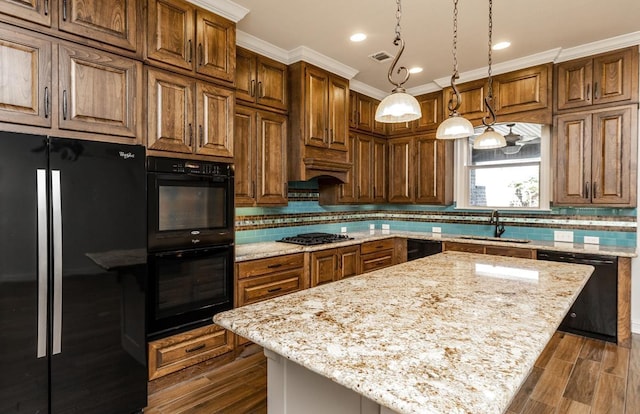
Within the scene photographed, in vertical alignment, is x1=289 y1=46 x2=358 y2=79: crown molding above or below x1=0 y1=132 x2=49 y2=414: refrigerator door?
above

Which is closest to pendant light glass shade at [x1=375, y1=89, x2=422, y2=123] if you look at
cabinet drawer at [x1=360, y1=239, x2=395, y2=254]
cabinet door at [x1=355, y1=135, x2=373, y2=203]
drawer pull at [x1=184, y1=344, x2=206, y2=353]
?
drawer pull at [x1=184, y1=344, x2=206, y2=353]

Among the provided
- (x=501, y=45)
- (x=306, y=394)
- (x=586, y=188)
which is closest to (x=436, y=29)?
(x=501, y=45)

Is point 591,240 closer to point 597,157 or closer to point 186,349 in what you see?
point 597,157

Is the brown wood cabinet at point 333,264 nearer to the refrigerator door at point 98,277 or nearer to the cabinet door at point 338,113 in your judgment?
the cabinet door at point 338,113

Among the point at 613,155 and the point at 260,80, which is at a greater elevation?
the point at 260,80

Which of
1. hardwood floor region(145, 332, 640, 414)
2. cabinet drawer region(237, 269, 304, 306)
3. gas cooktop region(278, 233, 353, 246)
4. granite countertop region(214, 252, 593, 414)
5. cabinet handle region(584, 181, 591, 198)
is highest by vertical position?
cabinet handle region(584, 181, 591, 198)

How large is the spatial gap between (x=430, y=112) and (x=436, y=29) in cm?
163

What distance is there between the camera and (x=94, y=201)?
192 cm

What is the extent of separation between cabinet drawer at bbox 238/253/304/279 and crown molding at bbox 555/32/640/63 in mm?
3346

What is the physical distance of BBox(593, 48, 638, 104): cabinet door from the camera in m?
3.26

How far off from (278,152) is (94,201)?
1.89 meters

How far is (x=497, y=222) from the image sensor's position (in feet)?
13.8

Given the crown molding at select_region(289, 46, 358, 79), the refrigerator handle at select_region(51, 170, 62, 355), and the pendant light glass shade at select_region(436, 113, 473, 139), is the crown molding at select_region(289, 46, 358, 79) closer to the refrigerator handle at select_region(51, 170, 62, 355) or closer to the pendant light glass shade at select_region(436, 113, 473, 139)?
the pendant light glass shade at select_region(436, 113, 473, 139)

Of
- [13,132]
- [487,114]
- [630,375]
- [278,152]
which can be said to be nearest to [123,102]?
[13,132]
